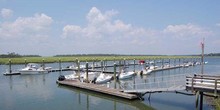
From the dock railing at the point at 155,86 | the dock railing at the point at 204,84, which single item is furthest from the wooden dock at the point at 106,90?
the dock railing at the point at 204,84

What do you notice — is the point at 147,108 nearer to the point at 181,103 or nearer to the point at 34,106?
the point at 181,103

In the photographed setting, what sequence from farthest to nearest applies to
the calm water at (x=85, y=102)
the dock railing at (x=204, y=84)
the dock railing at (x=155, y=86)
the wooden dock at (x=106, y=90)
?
the wooden dock at (x=106, y=90), the calm water at (x=85, y=102), the dock railing at (x=155, y=86), the dock railing at (x=204, y=84)

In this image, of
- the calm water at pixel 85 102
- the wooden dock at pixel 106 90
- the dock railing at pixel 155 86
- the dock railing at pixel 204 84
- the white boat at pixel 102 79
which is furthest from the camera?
the white boat at pixel 102 79

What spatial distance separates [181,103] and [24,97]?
57.6ft

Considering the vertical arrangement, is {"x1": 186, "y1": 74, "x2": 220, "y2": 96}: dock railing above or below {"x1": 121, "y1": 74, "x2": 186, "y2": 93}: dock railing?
above

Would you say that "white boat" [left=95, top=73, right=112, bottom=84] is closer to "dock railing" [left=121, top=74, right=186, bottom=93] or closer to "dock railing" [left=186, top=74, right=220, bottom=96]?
"dock railing" [left=121, top=74, right=186, bottom=93]

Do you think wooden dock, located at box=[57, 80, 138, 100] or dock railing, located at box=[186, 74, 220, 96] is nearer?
dock railing, located at box=[186, 74, 220, 96]

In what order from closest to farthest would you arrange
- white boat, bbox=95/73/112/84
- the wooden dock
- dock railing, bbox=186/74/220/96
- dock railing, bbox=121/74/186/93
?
dock railing, bbox=186/74/220/96 < dock railing, bbox=121/74/186/93 < the wooden dock < white boat, bbox=95/73/112/84

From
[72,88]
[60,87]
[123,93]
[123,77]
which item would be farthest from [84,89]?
[123,77]

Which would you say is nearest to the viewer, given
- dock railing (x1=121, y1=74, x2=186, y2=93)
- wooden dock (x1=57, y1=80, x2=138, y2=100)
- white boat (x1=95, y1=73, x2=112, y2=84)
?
dock railing (x1=121, y1=74, x2=186, y2=93)

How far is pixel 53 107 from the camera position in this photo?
25734mm

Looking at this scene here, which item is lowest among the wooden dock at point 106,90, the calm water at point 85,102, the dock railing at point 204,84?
the calm water at point 85,102

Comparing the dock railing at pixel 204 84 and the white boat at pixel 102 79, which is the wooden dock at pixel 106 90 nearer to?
the white boat at pixel 102 79

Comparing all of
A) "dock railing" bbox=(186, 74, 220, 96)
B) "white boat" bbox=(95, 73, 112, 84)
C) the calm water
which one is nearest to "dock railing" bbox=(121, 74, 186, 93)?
"dock railing" bbox=(186, 74, 220, 96)
